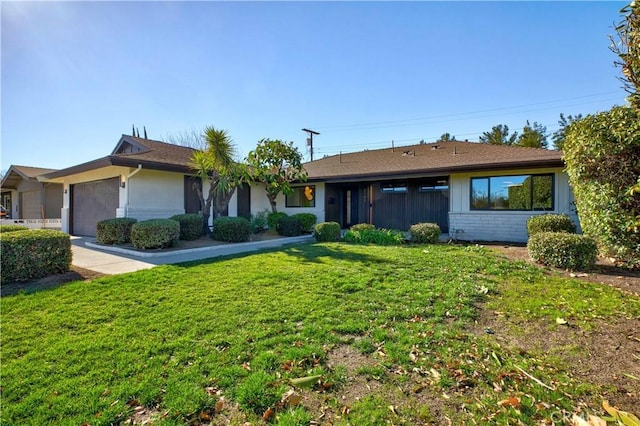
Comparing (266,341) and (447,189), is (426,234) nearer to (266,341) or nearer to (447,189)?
(447,189)

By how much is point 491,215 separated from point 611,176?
638cm

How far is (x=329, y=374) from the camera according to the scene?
2635 millimetres

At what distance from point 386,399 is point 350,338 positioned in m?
0.97

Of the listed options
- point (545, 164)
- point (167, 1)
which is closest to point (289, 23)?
point (167, 1)

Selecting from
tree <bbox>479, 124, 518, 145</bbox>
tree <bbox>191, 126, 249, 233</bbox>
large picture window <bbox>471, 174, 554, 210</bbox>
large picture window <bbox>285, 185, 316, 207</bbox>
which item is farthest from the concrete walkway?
tree <bbox>479, 124, 518, 145</bbox>

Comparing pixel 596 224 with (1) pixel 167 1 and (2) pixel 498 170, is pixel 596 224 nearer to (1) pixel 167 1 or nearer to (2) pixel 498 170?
(2) pixel 498 170

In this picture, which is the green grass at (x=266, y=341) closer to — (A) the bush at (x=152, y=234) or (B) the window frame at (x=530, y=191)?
(A) the bush at (x=152, y=234)

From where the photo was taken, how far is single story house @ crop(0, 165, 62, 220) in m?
18.0

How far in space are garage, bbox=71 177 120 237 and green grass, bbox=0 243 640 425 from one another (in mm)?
7751

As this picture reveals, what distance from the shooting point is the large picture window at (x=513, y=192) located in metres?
10.0

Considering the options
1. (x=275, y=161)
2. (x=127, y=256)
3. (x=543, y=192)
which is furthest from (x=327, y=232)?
(x=543, y=192)

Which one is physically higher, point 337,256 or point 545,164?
point 545,164

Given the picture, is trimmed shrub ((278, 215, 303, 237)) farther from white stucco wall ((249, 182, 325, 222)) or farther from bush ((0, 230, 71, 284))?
bush ((0, 230, 71, 284))

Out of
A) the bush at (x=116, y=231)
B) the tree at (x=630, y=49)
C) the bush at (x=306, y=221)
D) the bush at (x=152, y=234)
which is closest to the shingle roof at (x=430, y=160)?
the bush at (x=306, y=221)
